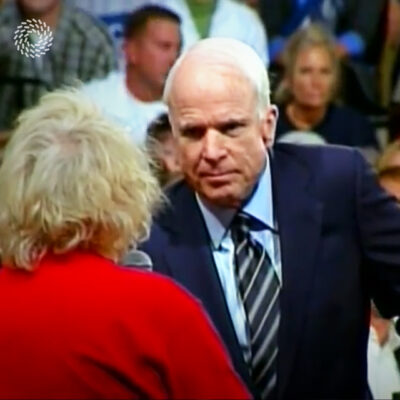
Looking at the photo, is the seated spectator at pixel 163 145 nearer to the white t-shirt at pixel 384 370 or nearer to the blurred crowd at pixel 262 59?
the blurred crowd at pixel 262 59

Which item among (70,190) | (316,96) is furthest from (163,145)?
(70,190)

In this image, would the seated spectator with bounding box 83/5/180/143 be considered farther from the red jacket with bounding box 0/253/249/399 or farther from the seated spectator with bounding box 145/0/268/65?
the red jacket with bounding box 0/253/249/399

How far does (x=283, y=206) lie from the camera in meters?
2.08

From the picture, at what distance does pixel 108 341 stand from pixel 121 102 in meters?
→ 1.62

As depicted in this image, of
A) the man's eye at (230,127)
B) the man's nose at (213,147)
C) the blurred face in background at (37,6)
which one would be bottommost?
the man's nose at (213,147)

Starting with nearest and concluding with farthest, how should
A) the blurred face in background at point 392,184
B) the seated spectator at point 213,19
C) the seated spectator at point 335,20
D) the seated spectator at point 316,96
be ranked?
the blurred face in background at point 392,184 < the seated spectator at point 213,19 < the seated spectator at point 316,96 < the seated spectator at point 335,20

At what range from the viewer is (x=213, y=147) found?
199cm

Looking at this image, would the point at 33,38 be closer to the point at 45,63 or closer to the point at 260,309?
the point at 45,63

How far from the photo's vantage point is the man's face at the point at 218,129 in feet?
6.56

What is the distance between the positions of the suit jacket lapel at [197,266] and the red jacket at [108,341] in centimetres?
33

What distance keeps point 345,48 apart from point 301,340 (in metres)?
2.11

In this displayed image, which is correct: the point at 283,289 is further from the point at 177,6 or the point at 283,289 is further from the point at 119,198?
the point at 177,6

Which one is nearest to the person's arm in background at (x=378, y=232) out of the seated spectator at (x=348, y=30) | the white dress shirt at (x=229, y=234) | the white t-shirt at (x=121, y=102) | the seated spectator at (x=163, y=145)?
the white dress shirt at (x=229, y=234)

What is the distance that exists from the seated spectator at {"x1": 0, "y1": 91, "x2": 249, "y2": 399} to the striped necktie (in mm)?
331
